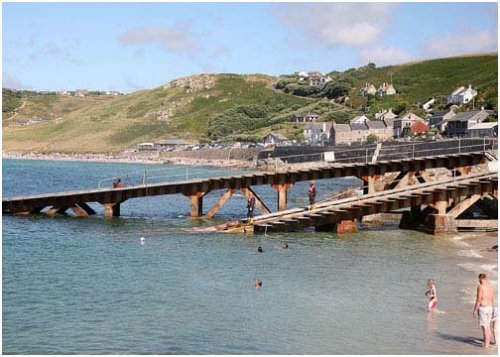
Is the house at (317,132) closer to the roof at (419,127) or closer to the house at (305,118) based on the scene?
the house at (305,118)

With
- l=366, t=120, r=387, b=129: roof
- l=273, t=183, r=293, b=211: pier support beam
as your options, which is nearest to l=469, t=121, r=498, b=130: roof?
l=366, t=120, r=387, b=129: roof

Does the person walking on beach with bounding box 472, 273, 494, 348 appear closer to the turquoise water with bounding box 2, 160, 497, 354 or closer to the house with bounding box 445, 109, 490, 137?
the turquoise water with bounding box 2, 160, 497, 354

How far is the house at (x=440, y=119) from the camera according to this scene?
137800mm

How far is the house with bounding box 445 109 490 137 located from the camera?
12226 centimetres

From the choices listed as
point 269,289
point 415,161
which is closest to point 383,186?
point 415,161

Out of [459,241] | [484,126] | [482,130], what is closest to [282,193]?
[459,241]

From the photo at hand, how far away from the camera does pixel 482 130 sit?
114750 millimetres

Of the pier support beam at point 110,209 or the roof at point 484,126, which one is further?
the roof at point 484,126

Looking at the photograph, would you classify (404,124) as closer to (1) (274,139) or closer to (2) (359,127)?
(2) (359,127)

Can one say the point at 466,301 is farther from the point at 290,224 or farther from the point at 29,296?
the point at 290,224

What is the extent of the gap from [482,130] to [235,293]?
3891 inches

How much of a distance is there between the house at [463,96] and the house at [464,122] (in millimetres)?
30503

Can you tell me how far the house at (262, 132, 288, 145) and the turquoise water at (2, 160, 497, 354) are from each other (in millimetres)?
130406

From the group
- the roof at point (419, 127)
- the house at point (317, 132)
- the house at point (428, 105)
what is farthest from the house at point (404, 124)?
the house at point (428, 105)
